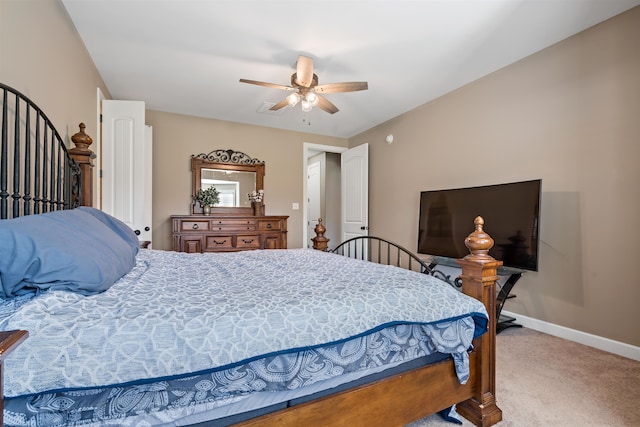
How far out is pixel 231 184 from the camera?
461 centimetres

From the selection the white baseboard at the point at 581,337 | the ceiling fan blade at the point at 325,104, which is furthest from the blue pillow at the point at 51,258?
the white baseboard at the point at 581,337

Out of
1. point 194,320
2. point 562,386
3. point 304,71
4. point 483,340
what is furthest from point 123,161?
point 562,386

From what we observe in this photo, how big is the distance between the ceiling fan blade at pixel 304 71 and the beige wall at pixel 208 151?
2229 millimetres

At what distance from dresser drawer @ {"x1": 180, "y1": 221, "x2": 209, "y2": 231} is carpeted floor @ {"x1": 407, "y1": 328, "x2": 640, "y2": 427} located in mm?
3356

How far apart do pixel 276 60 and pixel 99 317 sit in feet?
8.62

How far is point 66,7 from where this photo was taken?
210cm

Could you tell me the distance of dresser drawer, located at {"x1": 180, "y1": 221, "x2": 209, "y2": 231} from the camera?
3.88 meters

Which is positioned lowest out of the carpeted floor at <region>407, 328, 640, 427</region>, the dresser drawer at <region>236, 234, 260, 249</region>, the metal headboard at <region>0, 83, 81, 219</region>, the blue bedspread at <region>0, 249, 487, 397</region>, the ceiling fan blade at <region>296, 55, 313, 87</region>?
the carpeted floor at <region>407, 328, 640, 427</region>

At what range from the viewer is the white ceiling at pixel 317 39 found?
6.98 feet

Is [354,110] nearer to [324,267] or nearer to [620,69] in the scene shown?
[620,69]

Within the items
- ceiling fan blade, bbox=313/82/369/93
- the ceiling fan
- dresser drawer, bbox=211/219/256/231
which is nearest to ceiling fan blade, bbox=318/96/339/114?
the ceiling fan

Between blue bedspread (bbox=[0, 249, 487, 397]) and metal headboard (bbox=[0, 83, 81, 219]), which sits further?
metal headboard (bbox=[0, 83, 81, 219])

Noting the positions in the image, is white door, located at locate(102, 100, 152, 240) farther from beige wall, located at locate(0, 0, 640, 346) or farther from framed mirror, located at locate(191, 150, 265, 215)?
framed mirror, located at locate(191, 150, 265, 215)

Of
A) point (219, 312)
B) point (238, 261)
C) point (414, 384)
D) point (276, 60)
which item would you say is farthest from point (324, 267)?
point (276, 60)
